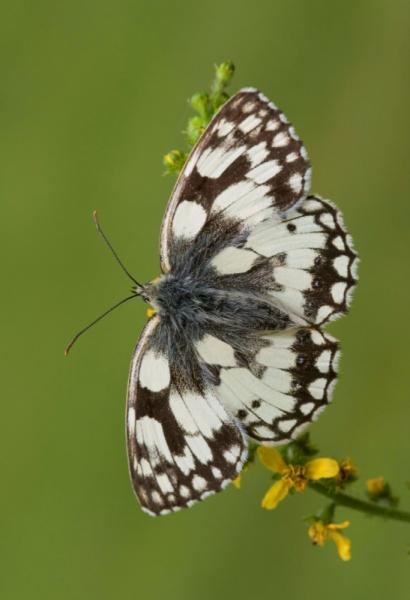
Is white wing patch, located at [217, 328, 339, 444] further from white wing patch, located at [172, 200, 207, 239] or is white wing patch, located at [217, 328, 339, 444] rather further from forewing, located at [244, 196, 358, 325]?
white wing patch, located at [172, 200, 207, 239]

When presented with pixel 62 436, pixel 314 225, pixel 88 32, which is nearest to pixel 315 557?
pixel 62 436

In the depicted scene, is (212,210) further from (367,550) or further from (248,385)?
(367,550)

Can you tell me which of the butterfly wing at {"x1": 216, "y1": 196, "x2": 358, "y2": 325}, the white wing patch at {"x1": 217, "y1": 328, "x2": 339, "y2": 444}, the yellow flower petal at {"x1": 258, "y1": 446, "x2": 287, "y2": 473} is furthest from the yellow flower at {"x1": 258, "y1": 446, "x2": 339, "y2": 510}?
the butterfly wing at {"x1": 216, "y1": 196, "x2": 358, "y2": 325}

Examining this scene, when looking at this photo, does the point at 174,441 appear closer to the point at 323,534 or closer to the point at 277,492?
the point at 277,492

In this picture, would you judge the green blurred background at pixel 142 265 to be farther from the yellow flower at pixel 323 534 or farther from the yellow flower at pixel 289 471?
the yellow flower at pixel 289 471

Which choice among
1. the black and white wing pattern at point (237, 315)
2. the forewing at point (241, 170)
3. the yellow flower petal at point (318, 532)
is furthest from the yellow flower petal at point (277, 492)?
the forewing at point (241, 170)
